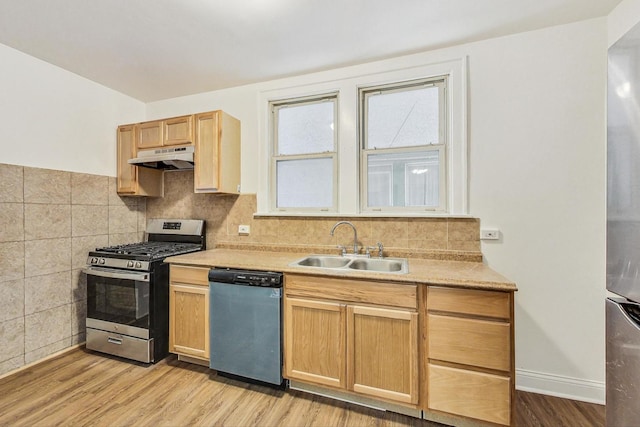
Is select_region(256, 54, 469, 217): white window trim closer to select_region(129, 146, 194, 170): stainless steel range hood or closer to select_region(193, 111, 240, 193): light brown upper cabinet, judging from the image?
select_region(193, 111, 240, 193): light brown upper cabinet

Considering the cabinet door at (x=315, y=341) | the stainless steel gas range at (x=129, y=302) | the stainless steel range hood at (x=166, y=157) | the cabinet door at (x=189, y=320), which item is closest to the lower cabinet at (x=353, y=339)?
the cabinet door at (x=315, y=341)

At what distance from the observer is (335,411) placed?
70.7 inches

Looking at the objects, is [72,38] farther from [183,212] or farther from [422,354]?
[422,354]

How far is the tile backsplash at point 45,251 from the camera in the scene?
7.07ft

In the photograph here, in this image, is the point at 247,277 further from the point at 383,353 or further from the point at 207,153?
the point at 207,153

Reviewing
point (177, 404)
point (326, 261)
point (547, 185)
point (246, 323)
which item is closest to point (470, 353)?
point (326, 261)

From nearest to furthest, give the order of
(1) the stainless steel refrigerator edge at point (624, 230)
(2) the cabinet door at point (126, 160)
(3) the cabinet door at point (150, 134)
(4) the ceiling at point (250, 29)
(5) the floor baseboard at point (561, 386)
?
(1) the stainless steel refrigerator edge at point (624, 230)
(4) the ceiling at point (250, 29)
(5) the floor baseboard at point (561, 386)
(3) the cabinet door at point (150, 134)
(2) the cabinet door at point (126, 160)

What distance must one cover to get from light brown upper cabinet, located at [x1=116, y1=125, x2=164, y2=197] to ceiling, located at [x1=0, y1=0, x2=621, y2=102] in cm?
58

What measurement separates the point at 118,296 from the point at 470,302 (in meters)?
2.68

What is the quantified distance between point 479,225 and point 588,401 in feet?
4.32

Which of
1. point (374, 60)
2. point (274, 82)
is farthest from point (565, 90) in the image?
point (274, 82)

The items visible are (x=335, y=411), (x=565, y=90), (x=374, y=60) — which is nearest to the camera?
(x=335, y=411)

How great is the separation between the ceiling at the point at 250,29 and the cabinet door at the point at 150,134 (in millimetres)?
466

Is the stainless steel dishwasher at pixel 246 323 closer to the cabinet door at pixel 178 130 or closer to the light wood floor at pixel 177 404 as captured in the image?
the light wood floor at pixel 177 404
